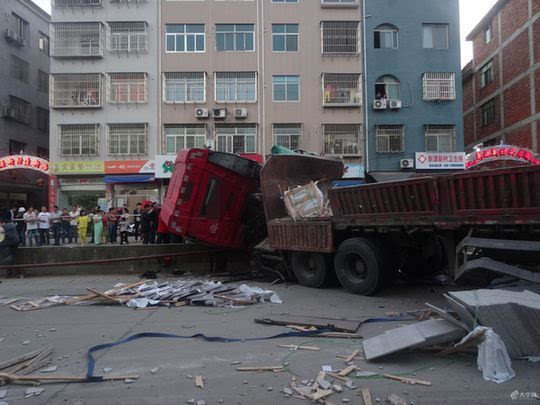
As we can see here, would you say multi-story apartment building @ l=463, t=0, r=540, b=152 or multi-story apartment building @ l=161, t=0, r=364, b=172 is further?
multi-story apartment building @ l=161, t=0, r=364, b=172

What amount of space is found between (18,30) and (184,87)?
13039mm

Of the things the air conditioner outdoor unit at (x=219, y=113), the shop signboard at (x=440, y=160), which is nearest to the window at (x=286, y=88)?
the air conditioner outdoor unit at (x=219, y=113)

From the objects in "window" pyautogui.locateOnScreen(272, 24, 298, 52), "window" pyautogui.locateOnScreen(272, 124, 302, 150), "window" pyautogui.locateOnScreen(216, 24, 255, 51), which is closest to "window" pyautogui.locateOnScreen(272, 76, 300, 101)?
"window" pyautogui.locateOnScreen(272, 124, 302, 150)

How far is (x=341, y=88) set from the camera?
1052 inches

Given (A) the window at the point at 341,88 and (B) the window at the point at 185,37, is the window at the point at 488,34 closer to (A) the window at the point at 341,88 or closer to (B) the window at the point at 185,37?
(A) the window at the point at 341,88

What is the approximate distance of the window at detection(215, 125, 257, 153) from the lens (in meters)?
26.3

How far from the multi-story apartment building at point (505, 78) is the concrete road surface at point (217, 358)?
23.4 meters

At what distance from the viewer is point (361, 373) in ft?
14.0

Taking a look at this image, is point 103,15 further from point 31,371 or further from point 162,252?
point 31,371

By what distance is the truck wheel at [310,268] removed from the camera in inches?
346

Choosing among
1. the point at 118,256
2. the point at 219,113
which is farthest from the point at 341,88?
the point at 118,256

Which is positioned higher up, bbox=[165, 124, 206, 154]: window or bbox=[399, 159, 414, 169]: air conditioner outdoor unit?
bbox=[165, 124, 206, 154]: window

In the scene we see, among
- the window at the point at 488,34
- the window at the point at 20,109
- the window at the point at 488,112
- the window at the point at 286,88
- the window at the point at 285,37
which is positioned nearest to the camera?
the window at the point at 286,88

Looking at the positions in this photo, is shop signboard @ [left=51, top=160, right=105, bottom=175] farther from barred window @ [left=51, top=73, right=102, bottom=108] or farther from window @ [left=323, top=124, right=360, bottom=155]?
window @ [left=323, top=124, right=360, bottom=155]
